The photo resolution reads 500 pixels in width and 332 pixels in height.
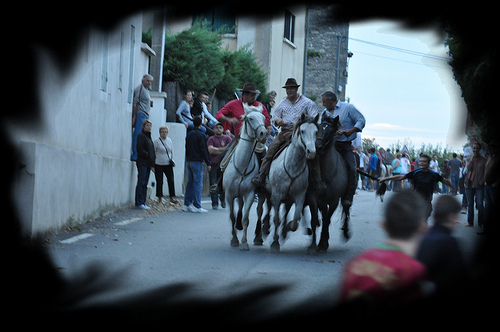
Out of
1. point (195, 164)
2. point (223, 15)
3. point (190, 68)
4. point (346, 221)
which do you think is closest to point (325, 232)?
point (346, 221)

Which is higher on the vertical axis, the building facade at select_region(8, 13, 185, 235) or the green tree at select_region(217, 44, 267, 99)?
the green tree at select_region(217, 44, 267, 99)

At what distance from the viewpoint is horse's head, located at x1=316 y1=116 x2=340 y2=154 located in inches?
367

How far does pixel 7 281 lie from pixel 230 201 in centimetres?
927

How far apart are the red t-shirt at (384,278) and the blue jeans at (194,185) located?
14.6 meters

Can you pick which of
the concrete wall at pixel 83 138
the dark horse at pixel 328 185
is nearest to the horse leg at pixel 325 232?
the dark horse at pixel 328 185

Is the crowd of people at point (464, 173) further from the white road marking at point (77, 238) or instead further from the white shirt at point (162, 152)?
the white shirt at point (162, 152)

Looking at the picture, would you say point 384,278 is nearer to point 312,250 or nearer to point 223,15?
point 223,15

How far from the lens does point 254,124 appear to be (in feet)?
32.2

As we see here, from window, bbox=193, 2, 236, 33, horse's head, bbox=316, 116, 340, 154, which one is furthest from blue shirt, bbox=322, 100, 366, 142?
window, bbox=193, 2, 236, 33

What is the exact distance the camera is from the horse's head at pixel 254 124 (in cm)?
969

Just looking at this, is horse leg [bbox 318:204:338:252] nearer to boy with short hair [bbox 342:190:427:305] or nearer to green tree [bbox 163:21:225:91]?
boy with short hair [bbox 342:190:427:305]

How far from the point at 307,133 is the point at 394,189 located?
2.19 meters

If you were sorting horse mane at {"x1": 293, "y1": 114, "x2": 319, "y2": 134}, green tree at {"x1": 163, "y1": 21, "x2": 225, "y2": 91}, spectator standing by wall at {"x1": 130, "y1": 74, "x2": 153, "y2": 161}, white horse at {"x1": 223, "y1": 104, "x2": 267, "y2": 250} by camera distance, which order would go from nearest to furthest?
horse mane at {"x1": 293, "y1": 114, "x2": 319, "y2": 134}
white horse at {"x1": 223, "y1": 104, "x2": 267, "y2": 250}
spectator standing by wall at {"x1": 130, "y1": 74, "x2": 153, "y2": 161}
green tree at {"x1": 163, "y1": 21, "x2": 225, "y2": 91}

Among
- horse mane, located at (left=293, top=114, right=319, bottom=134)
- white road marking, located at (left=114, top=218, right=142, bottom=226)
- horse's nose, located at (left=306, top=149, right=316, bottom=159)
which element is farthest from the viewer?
white road marking, located at (left=114, top=218, right=142, bottom=226)
